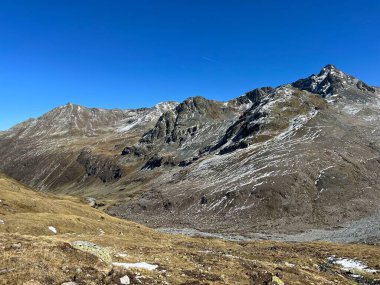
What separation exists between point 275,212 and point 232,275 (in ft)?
430

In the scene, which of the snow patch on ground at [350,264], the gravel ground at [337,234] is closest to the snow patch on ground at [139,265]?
the snow patch on ground at [350,264]

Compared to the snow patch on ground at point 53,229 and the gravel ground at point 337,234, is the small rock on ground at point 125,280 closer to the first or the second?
the snow patch on ground at point 53,229

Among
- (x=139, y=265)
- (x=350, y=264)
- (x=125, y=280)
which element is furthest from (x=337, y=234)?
(x=125, y=280)

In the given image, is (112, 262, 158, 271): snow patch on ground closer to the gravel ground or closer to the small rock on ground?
the small rock on ground

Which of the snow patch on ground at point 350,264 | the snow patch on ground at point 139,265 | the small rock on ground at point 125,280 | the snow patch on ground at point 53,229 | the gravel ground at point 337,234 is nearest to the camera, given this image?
the small rock on ground at point 125,280

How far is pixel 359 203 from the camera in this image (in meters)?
153

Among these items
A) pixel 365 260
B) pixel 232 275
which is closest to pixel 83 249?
pixel 232 275

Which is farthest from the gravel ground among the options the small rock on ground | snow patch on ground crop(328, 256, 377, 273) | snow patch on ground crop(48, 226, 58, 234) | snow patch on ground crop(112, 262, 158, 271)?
the small rock on ground

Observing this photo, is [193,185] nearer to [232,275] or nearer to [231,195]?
[231,195]

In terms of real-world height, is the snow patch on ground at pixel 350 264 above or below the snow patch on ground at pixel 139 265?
below

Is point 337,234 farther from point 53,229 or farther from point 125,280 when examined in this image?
point 125,280

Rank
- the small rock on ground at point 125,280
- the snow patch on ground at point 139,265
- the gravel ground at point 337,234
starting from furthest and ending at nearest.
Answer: the gravel ground at point 337,234
the snow patch on ground at point 139,265
the small rock on ground at point 125,280

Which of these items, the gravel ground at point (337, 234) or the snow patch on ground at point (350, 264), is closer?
the snow patch on ground at point (350, 264)

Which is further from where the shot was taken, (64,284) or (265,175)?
(265,175)
